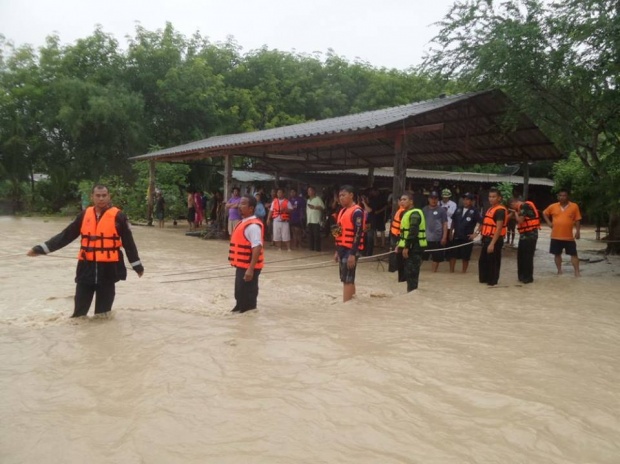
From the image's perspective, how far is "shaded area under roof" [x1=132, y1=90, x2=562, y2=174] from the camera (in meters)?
10.7

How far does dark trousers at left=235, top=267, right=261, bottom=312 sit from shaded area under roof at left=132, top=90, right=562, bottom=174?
5113 millimetres

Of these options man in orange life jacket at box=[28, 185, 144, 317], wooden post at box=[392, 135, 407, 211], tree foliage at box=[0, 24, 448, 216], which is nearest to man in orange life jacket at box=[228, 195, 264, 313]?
man in orange life jacket at box=[28, 185, 144, 317]

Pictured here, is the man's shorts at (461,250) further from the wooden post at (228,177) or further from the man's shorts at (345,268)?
the wooden post at (228,177)

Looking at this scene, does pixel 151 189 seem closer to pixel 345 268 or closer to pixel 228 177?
pixel 228 177

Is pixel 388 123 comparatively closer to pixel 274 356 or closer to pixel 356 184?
pixel 274 356

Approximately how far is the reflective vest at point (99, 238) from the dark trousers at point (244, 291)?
1.42m

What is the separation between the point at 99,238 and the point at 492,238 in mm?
6126

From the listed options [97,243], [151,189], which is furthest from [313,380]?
[151,189]

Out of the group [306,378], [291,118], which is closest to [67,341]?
[306,378]

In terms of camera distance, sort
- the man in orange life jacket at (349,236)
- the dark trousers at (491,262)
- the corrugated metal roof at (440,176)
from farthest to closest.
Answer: the corrugated metal roof at (440,176), the dark trousers at (491,262), the man in orange life jacket at (349,236)

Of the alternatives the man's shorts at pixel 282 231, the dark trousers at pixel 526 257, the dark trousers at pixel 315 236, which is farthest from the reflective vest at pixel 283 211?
the dark trousers at pixel 526 257

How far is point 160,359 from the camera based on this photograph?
4359mm

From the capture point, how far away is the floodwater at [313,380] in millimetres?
2883

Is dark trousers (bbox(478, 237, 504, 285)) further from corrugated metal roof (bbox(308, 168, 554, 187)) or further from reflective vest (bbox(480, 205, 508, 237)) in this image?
corrugated metal roof (bbox(308, 168, 554, 187))
